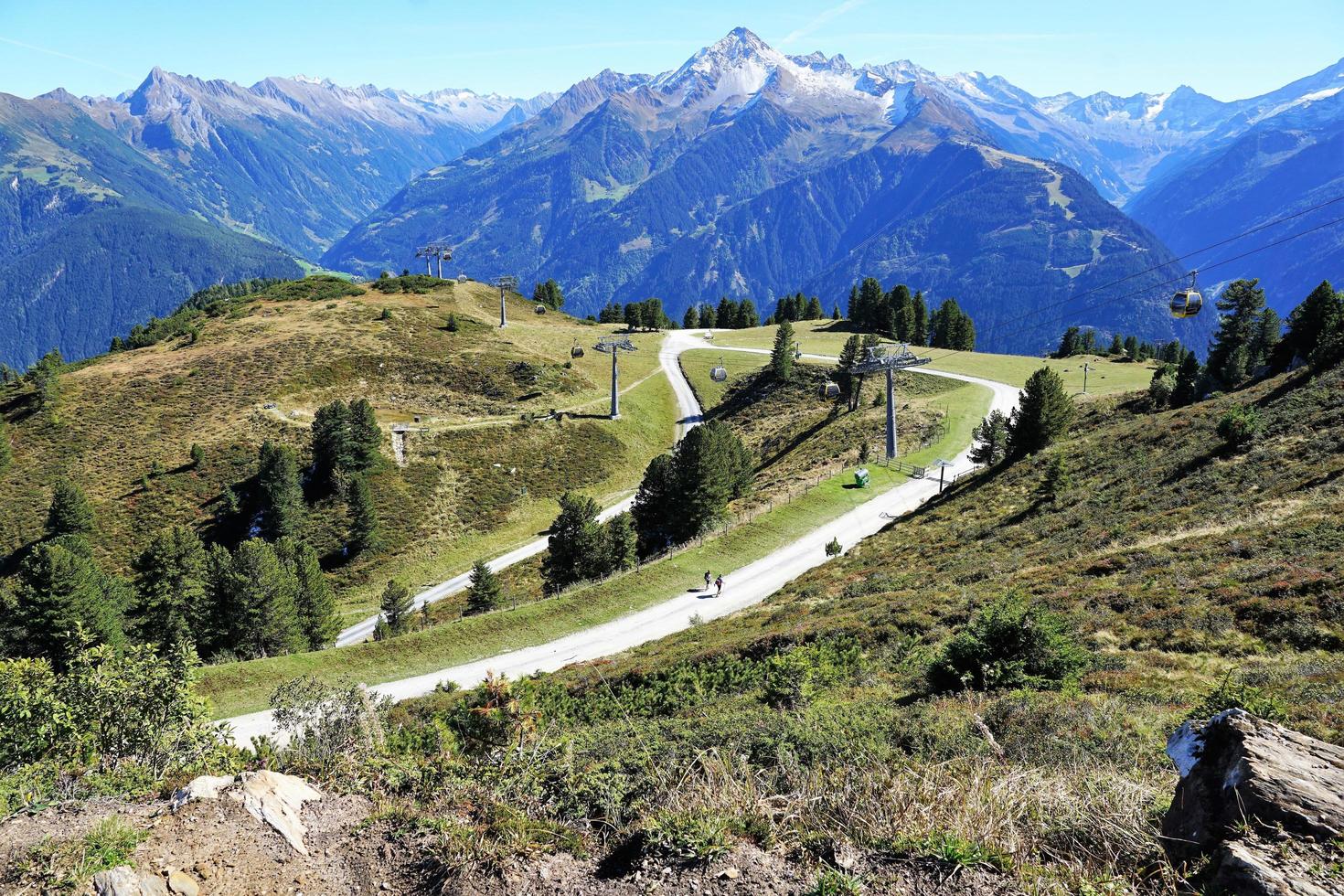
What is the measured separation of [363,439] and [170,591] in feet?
91.6

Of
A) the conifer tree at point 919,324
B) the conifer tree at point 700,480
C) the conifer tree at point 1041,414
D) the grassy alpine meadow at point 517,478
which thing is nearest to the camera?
the conifer tree at point 1041,414

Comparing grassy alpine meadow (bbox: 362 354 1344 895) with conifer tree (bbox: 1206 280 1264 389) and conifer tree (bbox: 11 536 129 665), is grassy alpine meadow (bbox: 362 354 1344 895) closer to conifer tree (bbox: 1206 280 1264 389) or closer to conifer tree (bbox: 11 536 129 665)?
conifer tree (bbox: 11 536 129 665)

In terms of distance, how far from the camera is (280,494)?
68188mm

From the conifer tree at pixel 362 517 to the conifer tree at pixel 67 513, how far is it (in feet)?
77.5

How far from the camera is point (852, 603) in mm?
28000

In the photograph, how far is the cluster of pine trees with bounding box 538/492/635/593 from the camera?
5084 centimetres

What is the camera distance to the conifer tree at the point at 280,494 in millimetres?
68062

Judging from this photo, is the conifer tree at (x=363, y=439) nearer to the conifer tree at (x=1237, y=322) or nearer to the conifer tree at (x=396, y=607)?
the conifer tree at (x=396, y=607)

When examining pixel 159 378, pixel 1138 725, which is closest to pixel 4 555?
pixel 159 378

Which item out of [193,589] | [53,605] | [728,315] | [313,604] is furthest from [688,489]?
[728,315]

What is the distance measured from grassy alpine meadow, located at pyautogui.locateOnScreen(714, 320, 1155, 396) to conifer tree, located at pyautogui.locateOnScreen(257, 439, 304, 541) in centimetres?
6865

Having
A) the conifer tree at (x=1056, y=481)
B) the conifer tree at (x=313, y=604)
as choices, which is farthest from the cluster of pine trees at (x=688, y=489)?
the conifer tree at (x=313, y=604)

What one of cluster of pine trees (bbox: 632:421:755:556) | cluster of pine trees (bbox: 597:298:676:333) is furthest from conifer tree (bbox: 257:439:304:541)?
cluster of pine trees (bbox: 597:298:676:333)

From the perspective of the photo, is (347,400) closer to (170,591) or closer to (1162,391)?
(170,591)
